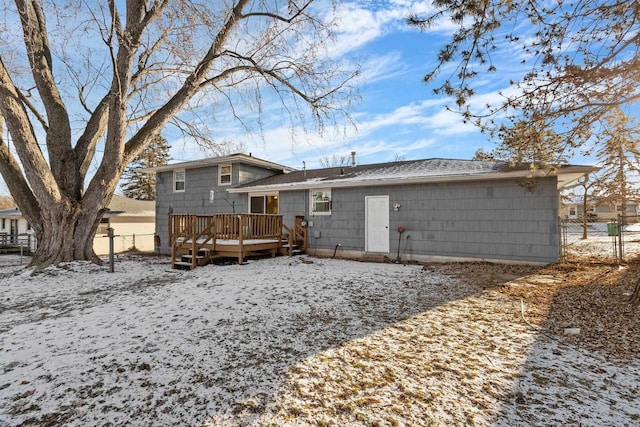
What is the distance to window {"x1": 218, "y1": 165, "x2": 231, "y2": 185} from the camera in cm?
1304

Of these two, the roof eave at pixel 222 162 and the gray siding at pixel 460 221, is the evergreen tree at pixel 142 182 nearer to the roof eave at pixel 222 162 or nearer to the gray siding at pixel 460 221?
the roof eave at pixel 222 162

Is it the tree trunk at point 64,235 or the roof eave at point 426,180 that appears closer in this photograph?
the roof eave at point 426,180

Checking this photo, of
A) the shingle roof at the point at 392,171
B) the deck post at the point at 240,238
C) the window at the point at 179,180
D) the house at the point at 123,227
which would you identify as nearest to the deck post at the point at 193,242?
the deck post at the point at 240,238

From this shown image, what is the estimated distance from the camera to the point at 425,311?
4.41 meters

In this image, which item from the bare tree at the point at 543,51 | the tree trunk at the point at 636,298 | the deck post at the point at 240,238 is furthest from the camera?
the deck post at the point at 240,238

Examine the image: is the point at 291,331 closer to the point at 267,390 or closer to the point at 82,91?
the point at 267,390

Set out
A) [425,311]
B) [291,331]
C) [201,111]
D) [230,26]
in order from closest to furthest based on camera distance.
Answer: [291,331] < [425,311] < [230,26] < [201,111]

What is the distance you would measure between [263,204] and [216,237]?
15.2ft

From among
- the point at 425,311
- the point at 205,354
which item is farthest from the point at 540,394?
the point at 205,354

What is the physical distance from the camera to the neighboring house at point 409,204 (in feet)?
26.3

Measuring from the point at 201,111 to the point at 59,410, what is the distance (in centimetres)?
920

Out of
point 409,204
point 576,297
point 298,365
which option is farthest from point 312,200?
point 298,365

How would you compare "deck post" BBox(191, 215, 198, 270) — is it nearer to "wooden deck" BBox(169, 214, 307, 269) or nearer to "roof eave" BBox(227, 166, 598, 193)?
"wooden deck" BBox(169, 214, 307, 269)

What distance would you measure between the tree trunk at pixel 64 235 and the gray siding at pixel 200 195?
5215 millimetres
